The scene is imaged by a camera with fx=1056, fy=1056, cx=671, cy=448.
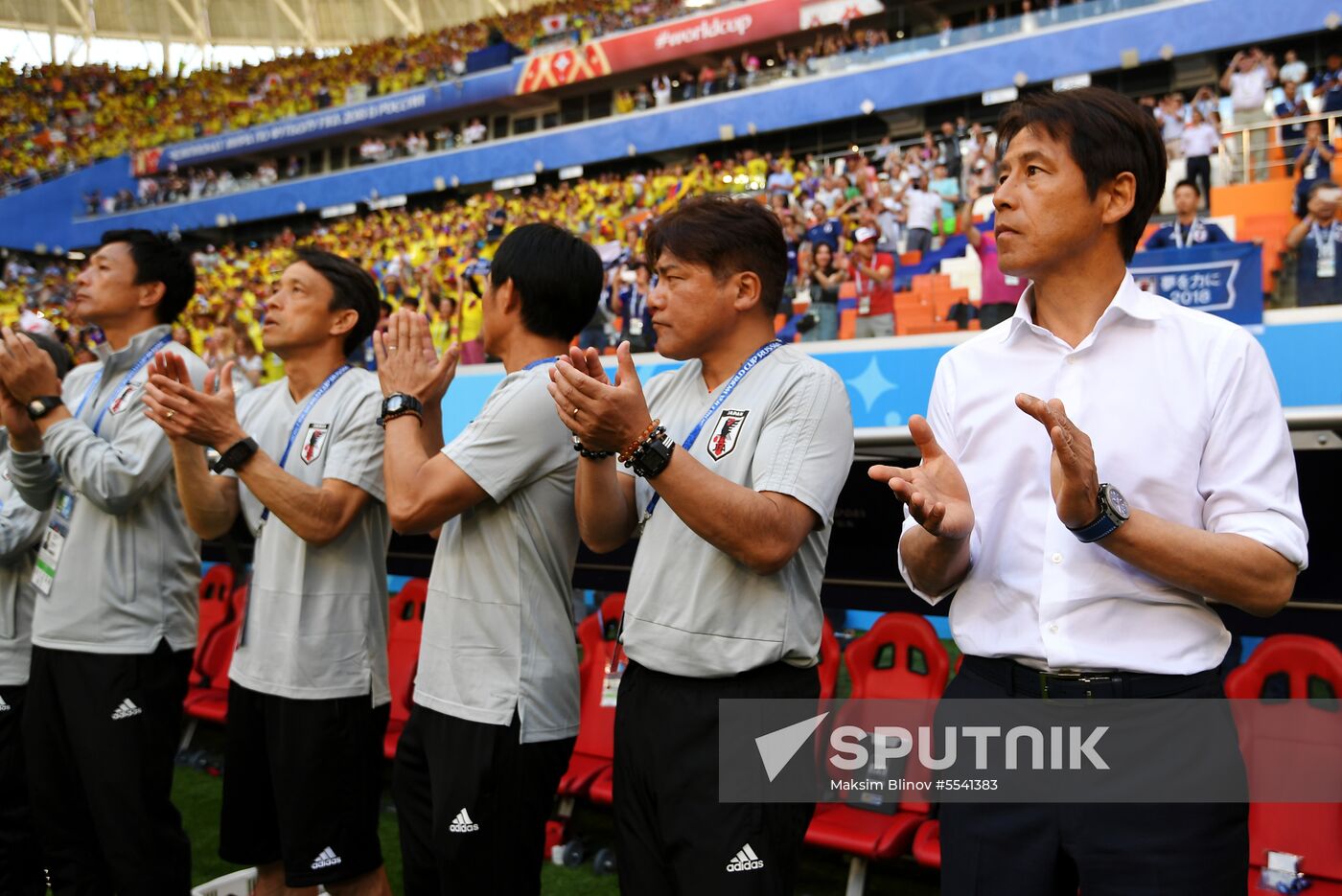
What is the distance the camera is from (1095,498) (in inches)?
55.2

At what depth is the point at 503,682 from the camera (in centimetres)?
229

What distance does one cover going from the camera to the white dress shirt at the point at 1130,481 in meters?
1.48

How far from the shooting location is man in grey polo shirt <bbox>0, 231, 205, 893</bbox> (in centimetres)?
286

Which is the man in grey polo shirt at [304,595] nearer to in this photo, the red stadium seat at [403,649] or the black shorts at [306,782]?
the black shorts at [306,782]

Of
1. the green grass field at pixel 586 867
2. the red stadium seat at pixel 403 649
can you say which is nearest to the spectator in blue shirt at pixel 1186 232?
the green grass field at pixel 586 867

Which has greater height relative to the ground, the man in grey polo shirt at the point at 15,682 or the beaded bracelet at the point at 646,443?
the beaded bracelet at the point at 646,443

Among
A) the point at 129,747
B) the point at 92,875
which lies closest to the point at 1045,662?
the point at 129,747

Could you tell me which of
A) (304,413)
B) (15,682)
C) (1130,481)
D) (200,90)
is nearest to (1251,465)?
(1130,481)

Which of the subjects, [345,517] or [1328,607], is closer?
[345,517]

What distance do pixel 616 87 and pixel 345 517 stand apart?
25607 millimetres

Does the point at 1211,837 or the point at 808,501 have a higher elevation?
the point at 808,501

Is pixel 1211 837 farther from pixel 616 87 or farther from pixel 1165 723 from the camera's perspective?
pixel 616 87

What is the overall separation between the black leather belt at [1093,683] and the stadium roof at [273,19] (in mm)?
44257

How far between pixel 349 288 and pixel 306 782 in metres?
1.37
